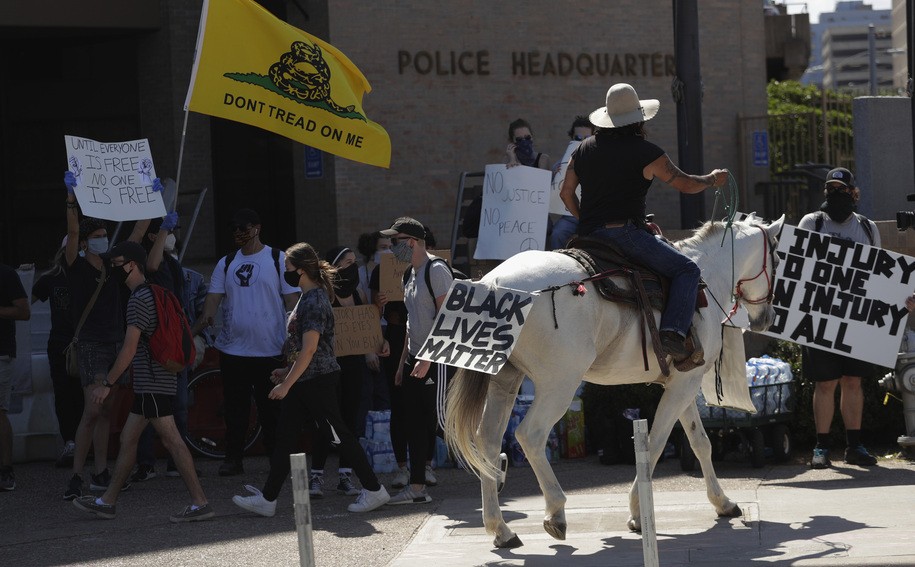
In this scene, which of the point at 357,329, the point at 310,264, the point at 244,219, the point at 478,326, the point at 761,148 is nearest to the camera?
the point at 478,326

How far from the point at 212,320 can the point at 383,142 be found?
2216mm

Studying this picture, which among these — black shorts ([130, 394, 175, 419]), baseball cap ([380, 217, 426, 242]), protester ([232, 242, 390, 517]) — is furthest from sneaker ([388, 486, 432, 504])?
baseball cap ([380, 217, 426, 242])

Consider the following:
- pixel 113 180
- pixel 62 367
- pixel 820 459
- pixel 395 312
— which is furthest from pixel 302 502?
pixel 62 367

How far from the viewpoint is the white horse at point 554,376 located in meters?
7.89

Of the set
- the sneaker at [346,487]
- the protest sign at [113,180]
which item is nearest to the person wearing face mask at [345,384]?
the sneaker at [346,487]

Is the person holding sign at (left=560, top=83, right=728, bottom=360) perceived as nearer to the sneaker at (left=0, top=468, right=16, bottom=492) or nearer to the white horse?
the white horse

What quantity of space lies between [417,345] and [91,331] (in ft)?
9.91

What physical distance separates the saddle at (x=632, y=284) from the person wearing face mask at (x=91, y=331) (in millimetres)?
4287

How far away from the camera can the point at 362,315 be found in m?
10.6

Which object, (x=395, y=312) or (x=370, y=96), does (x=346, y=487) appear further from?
(x=370, y=96)

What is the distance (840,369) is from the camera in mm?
10938

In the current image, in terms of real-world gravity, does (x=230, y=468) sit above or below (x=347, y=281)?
below

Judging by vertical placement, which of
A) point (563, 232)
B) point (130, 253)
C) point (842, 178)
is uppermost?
point (842, 178)

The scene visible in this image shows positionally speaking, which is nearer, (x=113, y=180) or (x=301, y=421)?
(x=301, y=421)
